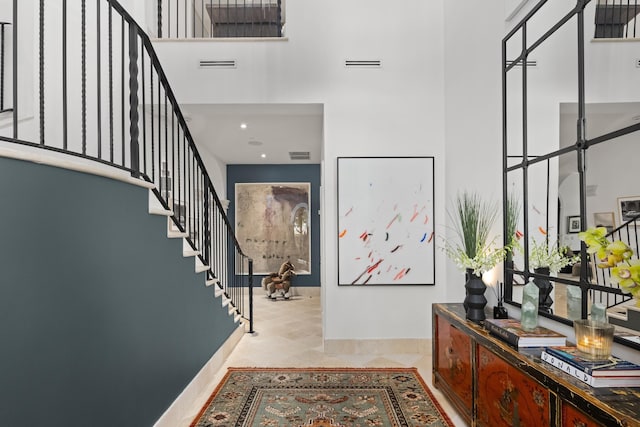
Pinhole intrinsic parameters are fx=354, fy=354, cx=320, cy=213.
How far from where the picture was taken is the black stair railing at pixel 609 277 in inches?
59.2

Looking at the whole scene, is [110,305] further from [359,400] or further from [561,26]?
[561,26]

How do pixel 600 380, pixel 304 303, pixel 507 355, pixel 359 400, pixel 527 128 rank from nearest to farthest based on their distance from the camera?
pixel 600 380 < pixel 507 355 < pixel 527 128 < pixel 359 400 < pixel 304 303

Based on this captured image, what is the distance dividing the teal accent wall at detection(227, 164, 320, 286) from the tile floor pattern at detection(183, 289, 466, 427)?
202cm

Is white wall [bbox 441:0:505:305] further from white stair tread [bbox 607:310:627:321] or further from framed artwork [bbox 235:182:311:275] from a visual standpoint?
framed artwork [bbox 235:182:311:275]

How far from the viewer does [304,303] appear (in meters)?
6.58

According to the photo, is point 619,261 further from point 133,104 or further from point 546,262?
point 133,104

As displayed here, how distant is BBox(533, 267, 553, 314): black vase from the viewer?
2059 mm

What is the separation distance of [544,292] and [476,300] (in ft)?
1.37

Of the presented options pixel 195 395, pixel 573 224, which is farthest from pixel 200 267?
pixel 573 224

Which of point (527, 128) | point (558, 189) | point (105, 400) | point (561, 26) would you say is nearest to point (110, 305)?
point (105, 400)

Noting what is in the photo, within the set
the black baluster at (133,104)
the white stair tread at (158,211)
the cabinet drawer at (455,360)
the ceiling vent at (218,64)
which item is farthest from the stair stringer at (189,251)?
the cabinet drawer at (455,360)

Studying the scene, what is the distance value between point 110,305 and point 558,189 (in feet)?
8.14

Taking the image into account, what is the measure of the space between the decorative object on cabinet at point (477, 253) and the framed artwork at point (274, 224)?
480 centimetres

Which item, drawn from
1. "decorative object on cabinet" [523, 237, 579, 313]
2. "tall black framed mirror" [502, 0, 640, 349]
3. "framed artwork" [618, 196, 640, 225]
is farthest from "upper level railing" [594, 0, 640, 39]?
"decorative object on cabinet" [523, 237, 579, 313]
